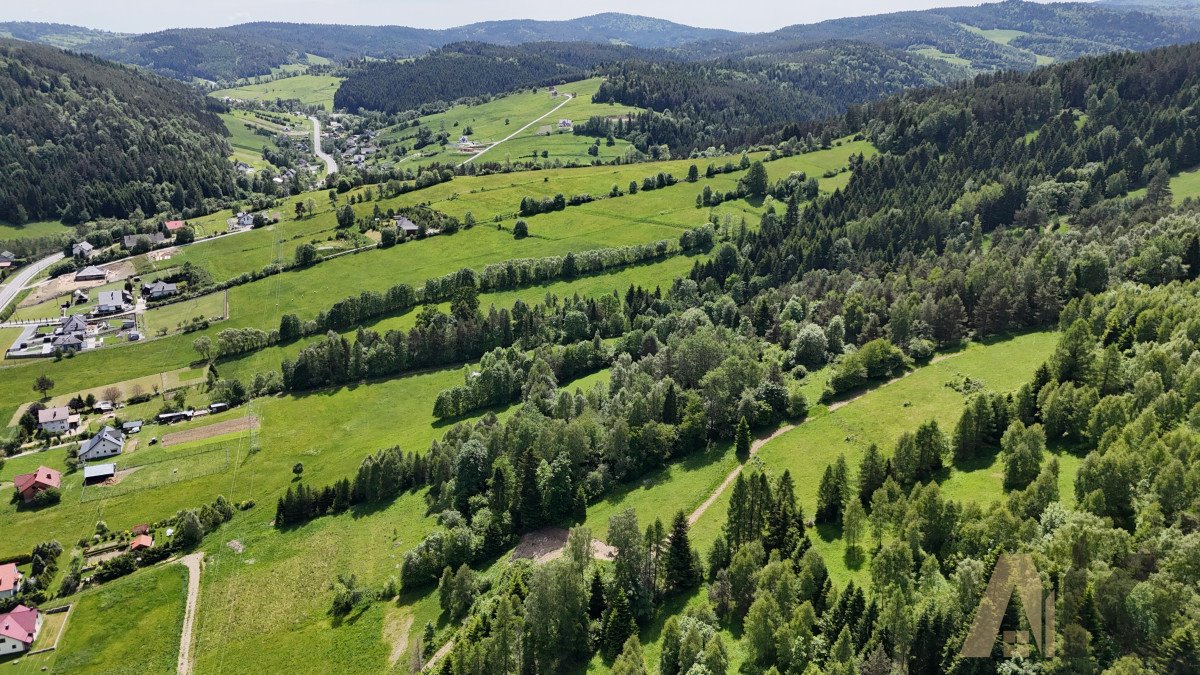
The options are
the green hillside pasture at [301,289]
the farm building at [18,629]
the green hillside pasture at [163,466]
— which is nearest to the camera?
the farm building at [18,629]

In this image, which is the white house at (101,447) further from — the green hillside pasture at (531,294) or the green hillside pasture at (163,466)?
the green hillside pasture at (531,294)

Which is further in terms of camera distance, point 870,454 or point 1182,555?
point 870,454

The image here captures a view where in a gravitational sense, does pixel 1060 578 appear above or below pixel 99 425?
above

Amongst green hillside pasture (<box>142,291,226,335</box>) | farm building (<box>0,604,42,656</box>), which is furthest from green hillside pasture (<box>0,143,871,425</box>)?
farm building (<box>0,604,42,656</box>)

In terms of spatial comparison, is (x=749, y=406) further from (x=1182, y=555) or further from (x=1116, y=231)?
(x=1116, y=231)

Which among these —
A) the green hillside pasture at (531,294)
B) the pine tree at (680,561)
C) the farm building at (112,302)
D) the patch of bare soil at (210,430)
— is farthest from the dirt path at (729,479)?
the farm building at (112,302)

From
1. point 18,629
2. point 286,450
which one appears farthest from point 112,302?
point 18,629

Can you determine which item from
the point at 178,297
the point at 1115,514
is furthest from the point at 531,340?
the point at 1115,514
